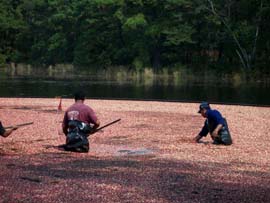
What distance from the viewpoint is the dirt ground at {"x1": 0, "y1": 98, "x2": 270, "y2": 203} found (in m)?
7.77

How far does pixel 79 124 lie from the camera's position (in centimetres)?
1177

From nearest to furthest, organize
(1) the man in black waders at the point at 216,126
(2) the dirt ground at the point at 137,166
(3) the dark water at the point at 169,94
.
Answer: (2) the dirt ground at the point at 137,166, (1) the man in black waders at the point at 216,126, (3) the dark water at the point at 169,94

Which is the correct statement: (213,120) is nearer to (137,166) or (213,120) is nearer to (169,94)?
(137,166)

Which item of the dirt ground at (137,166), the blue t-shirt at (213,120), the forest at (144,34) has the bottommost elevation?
the dirt ground at (137,166)

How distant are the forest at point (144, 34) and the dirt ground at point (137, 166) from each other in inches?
1552

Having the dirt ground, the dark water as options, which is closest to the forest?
the dark water

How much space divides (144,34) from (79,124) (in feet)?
170

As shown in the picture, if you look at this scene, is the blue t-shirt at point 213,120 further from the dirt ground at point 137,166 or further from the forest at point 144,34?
the forest at point 144,34

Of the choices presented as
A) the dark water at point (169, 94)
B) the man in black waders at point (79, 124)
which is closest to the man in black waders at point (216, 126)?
the man in black waders at point (79, 124)

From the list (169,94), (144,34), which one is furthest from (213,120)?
(144,34)

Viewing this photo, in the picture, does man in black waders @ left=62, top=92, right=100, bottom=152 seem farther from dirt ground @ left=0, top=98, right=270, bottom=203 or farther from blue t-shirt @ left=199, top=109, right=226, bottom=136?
blue t-shirt @ left=199, top=109, right=226, bottom=136

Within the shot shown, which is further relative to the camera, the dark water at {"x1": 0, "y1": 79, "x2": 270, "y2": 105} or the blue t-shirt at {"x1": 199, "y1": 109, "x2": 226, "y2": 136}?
the dark water at {"x1": 0, "y1": 79, "x2": 270, "y2": 105}

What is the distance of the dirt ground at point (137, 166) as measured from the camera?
7.77 meters

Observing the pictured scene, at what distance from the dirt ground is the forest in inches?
1552
